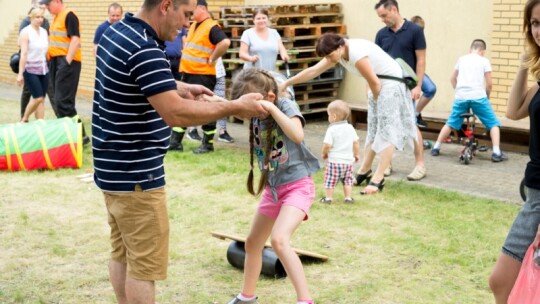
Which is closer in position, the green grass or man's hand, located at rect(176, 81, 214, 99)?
man's hand, located at rect(176, 81, 214, 99)

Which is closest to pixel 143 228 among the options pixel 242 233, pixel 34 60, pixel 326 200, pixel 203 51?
pixel 242 233

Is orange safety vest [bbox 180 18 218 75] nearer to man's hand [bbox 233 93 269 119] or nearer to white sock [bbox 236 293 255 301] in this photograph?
white sock [bbox 236 293 255 301]

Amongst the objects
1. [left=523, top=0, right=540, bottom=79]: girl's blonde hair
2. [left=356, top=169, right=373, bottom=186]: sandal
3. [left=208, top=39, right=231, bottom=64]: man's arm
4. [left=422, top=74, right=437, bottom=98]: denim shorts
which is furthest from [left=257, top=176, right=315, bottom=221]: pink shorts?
[left=422, top=74, right=437, bottom=98]: denim shorts

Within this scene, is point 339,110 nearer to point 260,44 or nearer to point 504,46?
point 260,44

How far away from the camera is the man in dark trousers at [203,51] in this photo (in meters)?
10.4

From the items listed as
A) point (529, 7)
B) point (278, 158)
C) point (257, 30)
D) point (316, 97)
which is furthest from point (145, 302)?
point (316, 97)

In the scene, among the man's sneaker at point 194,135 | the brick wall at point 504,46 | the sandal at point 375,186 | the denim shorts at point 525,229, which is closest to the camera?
the denim shorts at point 525,229

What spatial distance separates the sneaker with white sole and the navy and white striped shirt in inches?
214

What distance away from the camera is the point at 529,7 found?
3809 millimetres

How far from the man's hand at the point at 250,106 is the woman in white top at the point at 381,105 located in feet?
12.2

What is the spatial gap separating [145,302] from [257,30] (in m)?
7.28

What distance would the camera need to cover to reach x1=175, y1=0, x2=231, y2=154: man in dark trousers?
34.3ft

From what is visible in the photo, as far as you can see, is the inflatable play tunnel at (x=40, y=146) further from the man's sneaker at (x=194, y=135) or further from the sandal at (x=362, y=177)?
the sandal at (x=362, y=177)

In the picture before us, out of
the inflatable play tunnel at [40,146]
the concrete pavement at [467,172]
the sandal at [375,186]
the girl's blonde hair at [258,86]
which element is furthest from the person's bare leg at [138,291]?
the inflatable play tunnel at [40,146]
